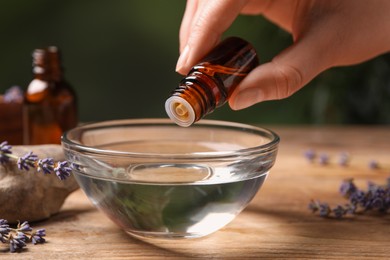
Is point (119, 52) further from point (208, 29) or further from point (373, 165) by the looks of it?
point (208, 29)

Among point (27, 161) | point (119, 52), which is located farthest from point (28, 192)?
point (119, 52)

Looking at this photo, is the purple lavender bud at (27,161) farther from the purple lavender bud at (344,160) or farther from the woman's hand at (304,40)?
the purple lavender bud at (344,160)

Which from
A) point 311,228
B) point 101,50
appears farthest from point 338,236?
→ point 101,50

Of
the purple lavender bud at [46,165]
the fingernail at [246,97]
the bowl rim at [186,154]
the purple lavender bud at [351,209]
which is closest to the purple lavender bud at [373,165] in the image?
the purple lavender bud at [351,209]

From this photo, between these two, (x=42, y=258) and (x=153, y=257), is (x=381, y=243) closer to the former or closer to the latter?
(x=153, y=257)

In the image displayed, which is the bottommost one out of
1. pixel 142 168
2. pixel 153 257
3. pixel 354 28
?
pixel 153 257

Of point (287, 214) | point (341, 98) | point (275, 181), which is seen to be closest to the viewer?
point (287, 214)
